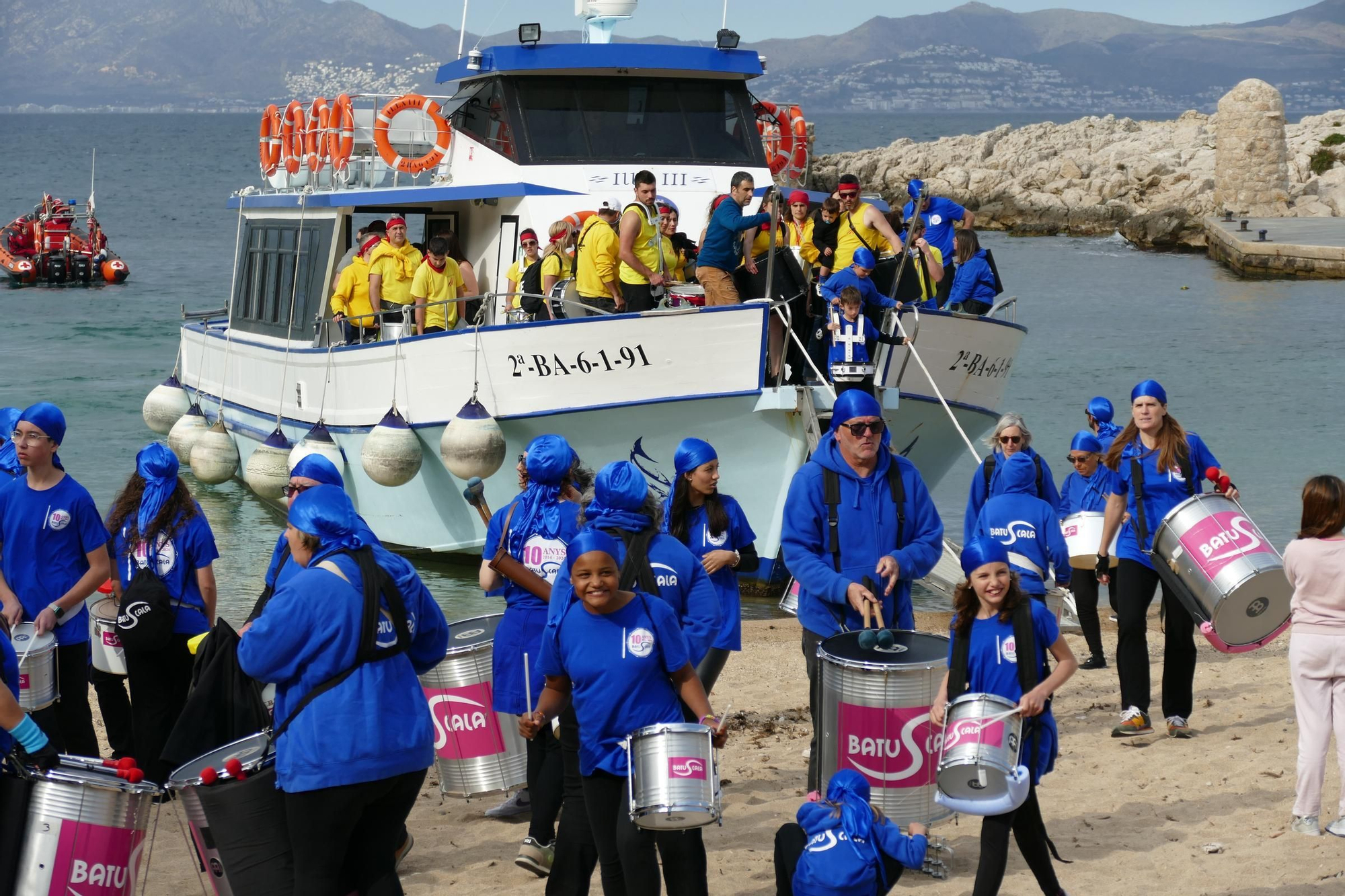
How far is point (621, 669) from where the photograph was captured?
4.70 m

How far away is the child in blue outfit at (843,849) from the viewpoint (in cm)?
465

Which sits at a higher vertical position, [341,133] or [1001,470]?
[341,133]

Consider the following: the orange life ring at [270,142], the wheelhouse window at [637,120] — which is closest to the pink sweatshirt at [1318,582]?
the wheelhouse window at [637,120]

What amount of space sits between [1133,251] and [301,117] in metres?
42.6

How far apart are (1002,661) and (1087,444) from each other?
15.1 feet

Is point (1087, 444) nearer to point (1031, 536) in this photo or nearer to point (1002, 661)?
point (1031, 536)

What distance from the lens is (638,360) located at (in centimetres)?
1182

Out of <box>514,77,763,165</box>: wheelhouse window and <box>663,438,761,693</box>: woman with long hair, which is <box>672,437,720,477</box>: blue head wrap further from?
<box>514,77,763,165</box>: wheelhouse window

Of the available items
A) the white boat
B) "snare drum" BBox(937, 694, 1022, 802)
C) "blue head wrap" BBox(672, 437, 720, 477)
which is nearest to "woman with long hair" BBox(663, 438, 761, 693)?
"blue head wrap" BBox(672, 437, 720, 477)

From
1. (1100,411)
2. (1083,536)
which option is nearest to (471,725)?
(1083,536)

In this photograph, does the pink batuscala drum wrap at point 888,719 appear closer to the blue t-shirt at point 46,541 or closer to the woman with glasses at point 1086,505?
the blue t-shirt at point 46,541

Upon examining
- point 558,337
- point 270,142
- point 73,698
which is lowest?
point 73,698

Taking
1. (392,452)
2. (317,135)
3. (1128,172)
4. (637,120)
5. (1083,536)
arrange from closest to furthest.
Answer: (1083,536), (392,452), (637,120), (317,135), (1128,172)

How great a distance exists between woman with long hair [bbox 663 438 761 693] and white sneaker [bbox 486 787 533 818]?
1015 mm
